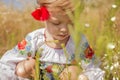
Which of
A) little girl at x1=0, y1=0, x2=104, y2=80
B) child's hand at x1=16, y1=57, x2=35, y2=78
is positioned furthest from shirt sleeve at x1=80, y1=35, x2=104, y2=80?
child's hand at x1=16, y1=57, x2=35, y2=78

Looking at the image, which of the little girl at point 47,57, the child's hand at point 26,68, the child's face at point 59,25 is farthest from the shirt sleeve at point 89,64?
the child's hand at point 26,68

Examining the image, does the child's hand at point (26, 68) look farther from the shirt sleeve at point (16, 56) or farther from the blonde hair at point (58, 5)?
the blonde hair at point (58, 5)

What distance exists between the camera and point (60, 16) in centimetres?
149

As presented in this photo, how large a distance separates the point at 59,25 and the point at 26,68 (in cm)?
25

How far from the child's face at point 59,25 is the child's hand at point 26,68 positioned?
0.16m

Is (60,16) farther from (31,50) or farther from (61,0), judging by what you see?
(31,50)

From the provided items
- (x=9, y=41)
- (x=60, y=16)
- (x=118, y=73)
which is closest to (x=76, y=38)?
(x=118, y=73)

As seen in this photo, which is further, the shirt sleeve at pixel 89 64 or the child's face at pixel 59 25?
the shirt sleeve at pixel 89 64

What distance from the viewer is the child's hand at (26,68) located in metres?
1.59

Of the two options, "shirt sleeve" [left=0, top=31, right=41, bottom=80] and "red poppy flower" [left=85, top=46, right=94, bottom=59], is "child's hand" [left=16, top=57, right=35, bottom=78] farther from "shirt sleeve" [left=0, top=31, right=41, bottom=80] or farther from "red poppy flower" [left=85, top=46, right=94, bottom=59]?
"red poppy flower" [left=85, top=46, right=94, bottom=59]

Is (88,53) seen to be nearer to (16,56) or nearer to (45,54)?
(45,54)

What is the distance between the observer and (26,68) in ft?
5.23

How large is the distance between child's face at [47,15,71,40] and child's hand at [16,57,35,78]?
0.54 feet

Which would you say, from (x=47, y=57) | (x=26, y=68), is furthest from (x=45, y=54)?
(x=26, y=68)
